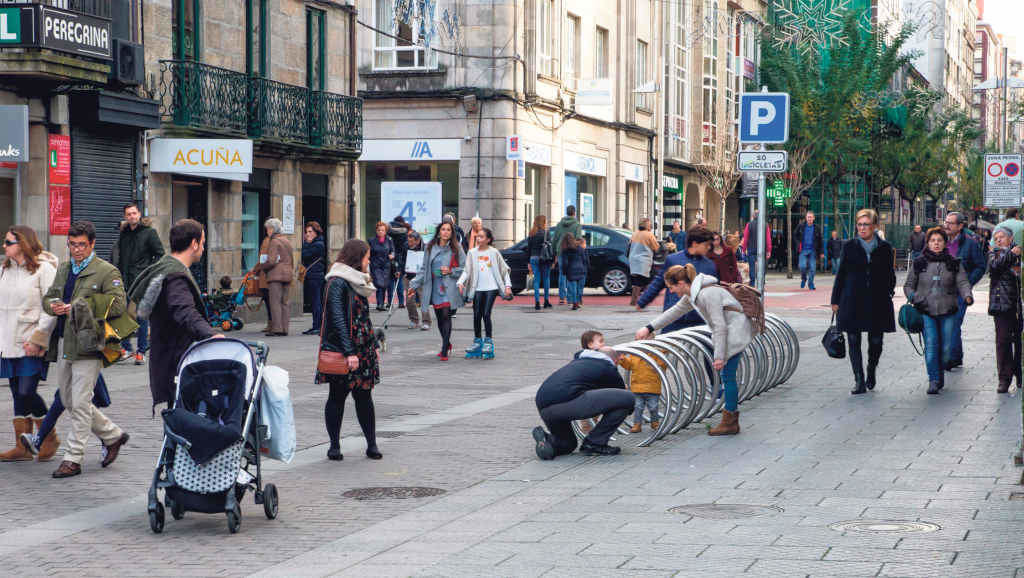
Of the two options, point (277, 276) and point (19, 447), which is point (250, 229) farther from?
point (19, 447)

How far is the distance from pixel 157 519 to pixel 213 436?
0.52 metres

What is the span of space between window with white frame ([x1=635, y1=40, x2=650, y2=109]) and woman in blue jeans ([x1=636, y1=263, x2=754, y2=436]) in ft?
113

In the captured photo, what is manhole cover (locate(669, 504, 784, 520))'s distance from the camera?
758cm

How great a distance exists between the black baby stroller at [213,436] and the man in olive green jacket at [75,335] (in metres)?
1.62

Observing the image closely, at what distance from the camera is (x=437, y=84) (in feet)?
120

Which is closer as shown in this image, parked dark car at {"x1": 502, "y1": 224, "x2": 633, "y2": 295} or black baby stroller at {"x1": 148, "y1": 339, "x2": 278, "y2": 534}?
black baby stroller at {"x1": 148, "y1": 339, "x2": 278, "y2": 534}

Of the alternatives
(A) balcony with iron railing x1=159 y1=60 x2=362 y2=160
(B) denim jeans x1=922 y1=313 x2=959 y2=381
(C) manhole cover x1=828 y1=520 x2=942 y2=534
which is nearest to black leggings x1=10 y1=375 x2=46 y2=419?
(C) manhole cover x1=828 y1=520 x2=942 y2=534

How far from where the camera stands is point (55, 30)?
17.8 metres

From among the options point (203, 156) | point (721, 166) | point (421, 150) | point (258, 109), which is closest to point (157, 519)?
point (203, 156)

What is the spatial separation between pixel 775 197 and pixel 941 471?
146 ft

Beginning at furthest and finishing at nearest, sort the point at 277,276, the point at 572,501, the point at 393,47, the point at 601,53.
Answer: the point at 601,53 → the point at 393,47 → the point at 277,276 → the point at 572,501

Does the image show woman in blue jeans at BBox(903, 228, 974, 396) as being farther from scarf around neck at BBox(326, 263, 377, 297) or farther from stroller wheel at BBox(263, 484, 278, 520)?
stroller wheel at BBox(263, 484, 278, 520)

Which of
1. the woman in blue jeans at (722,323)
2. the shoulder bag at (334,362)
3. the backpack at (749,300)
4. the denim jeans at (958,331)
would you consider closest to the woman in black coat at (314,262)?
the denim jeans at (958,331)

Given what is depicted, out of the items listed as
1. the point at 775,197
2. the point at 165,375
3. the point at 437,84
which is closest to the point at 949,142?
the point at 775,197
